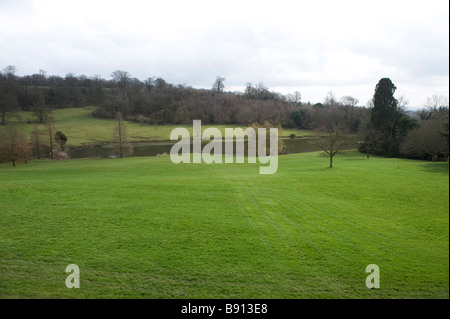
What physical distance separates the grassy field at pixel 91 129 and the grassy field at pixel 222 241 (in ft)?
154

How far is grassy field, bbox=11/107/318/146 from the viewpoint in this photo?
61.9 m

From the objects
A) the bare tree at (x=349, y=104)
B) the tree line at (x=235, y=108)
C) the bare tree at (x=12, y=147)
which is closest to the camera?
the bare tree at (x=12, y=147)

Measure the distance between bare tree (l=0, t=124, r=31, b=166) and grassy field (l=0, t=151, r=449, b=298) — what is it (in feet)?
30.7

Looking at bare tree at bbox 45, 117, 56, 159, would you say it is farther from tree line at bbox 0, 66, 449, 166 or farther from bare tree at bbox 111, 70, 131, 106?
bare tree at bbox 111, 70, 131, 106

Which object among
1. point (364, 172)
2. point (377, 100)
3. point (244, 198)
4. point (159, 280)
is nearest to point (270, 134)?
point (377, 100)

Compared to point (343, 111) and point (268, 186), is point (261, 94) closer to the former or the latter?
point (343, 111)

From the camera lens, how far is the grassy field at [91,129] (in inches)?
2437

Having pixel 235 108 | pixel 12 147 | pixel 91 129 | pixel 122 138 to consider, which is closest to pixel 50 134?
pixel 122 138

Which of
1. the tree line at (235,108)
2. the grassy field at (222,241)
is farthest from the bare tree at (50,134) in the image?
the grassy field at (222,241)

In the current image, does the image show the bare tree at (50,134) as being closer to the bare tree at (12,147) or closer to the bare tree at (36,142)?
the bare tree at (36,142)

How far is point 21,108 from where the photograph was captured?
35.7 m

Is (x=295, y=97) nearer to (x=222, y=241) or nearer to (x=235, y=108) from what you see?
(x=235, y=108)

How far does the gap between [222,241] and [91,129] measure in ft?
232
